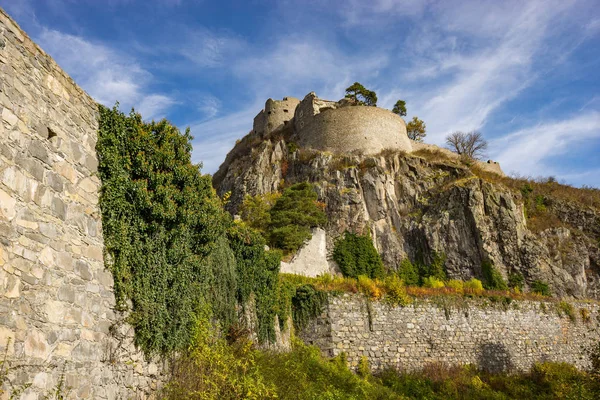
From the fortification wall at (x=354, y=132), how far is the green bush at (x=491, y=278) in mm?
12267

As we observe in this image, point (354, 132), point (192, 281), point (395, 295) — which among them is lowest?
point (192, 281)

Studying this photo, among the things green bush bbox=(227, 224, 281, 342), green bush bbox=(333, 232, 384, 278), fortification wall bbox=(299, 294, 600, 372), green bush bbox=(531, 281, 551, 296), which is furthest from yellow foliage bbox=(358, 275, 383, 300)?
green bush bbox=(531, 281, 551, 296)

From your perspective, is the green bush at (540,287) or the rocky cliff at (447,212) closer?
the green bush at (540,287)

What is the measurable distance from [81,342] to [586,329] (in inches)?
903

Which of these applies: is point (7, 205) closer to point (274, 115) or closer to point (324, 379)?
point (324, 379)

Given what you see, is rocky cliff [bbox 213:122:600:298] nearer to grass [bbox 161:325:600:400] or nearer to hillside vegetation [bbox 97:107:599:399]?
grass [bbox 161:325:600:400]

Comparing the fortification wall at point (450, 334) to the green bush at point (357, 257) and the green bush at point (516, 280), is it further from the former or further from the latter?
the green bush at point (357, 257)

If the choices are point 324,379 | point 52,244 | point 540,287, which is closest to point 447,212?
point 540,287

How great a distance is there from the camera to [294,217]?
2588cm

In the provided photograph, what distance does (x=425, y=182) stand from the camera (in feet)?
112

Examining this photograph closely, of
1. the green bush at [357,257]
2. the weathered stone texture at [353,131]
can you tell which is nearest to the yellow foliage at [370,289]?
the green bush at [357,257]

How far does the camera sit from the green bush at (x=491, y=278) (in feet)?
89.9

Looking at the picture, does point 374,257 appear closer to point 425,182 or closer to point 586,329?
point 425,182

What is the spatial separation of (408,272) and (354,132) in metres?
12.7
